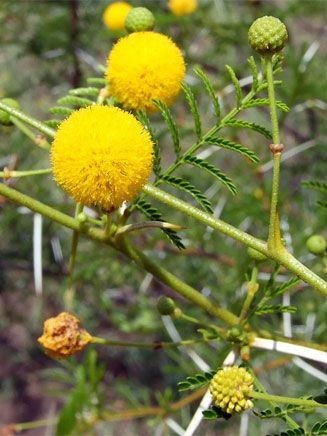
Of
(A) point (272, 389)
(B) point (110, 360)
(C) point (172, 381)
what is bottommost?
(B) point (110, 360)

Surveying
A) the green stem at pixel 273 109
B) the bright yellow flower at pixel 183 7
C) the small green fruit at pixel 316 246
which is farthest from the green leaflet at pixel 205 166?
the bright yellow flower at pixel 183 7

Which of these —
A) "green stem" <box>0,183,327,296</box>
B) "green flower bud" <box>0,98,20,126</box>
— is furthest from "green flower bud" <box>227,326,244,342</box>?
"green flower bud" <box>0,98,20,126</box>

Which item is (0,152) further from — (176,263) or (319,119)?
(319,119)

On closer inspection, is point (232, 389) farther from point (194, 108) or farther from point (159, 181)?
point (194, 108)

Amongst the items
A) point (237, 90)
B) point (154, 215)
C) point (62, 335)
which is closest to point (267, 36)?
point (237, 90)

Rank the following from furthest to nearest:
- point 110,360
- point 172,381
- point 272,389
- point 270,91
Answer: point 110,360, point 172,381, point 272,389, point 270,91

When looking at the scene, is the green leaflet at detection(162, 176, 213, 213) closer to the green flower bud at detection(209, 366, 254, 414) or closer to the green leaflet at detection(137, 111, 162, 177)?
the green leaflet at detection(137, 111, 162, 177)

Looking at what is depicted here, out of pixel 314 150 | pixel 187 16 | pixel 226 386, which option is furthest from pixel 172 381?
pixel 226 386
